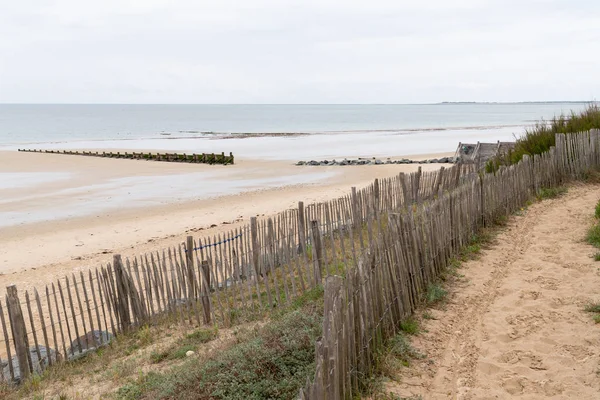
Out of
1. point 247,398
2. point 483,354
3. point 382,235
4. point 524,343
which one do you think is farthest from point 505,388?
point 247,398

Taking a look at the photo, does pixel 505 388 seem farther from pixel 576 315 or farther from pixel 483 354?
pixel 576 315

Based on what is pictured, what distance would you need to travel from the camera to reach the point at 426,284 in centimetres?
627

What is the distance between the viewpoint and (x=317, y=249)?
7215 millimetres

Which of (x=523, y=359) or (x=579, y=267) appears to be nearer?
(x=523, y=359)

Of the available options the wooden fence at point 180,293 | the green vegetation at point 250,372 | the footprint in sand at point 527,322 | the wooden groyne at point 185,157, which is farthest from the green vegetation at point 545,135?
the wooden groyne at point 185,157

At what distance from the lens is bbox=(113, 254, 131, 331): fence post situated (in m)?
6.91

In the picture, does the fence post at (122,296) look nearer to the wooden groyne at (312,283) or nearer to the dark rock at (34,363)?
the wooden groyne at (312,283)

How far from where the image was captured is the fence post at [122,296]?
691cm

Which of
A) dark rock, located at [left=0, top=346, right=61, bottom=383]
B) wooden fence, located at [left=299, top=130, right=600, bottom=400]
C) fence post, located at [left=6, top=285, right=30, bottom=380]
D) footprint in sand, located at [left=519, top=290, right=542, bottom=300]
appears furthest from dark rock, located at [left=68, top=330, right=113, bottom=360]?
footprint in sand, located at [left=519, top=290, right=542, bottom=300]

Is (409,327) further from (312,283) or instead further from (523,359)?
(312,283)

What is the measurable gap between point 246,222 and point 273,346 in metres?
9.54

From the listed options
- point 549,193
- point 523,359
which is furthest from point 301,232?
point 549,193

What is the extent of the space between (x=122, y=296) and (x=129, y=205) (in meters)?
11.6

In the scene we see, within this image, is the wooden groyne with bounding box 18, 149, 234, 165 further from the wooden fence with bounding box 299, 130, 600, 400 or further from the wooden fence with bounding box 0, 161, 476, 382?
the wooden fence with bounding box 0, 161, 476, 382
